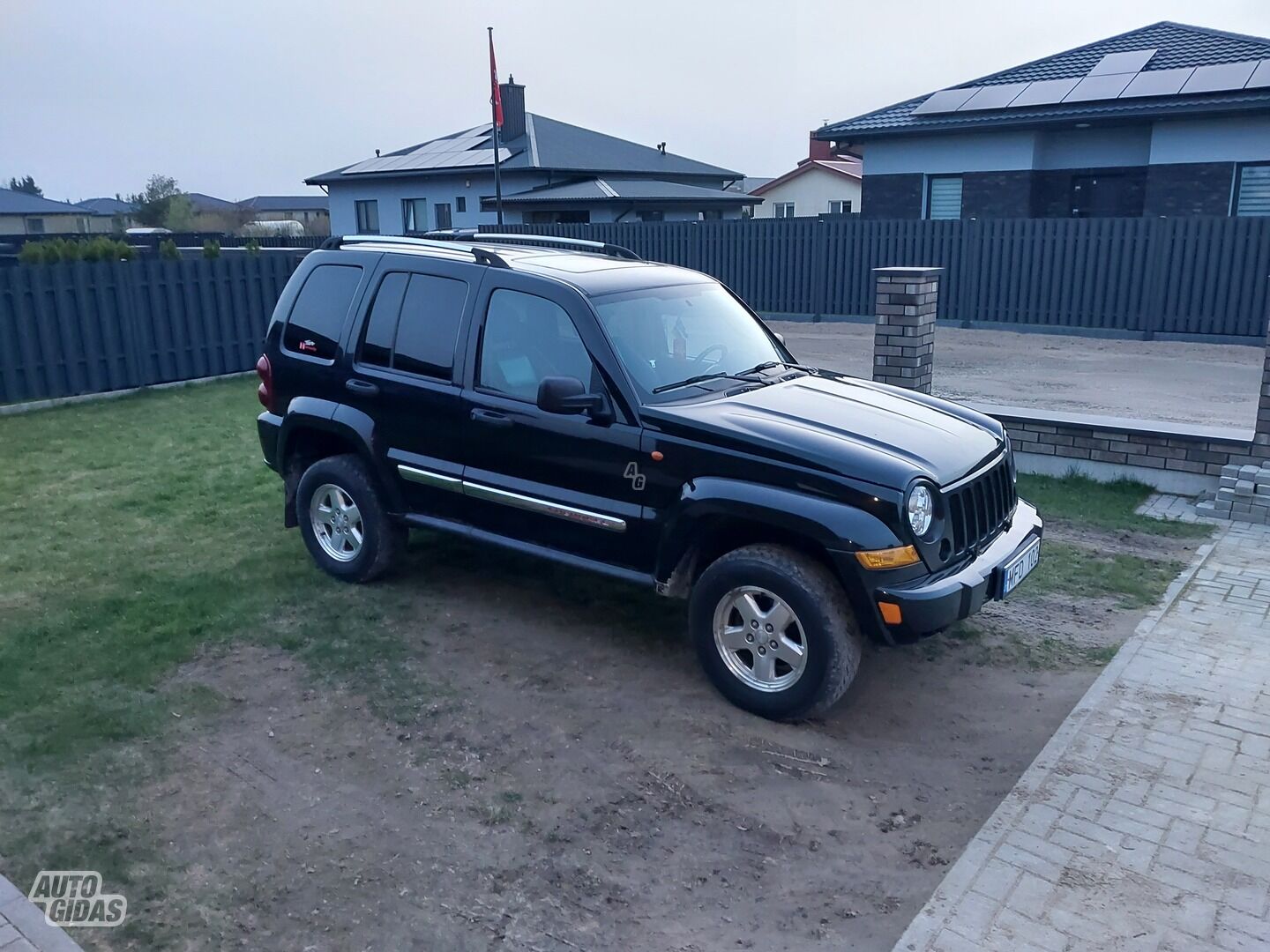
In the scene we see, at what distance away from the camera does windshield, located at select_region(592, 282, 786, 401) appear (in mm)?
5082

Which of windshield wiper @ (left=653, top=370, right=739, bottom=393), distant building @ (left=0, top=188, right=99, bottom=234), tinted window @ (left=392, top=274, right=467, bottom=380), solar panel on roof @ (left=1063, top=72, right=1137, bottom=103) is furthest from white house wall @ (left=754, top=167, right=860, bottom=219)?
windshield wiper @ (left=653, top=370, right=739, bottom=393)

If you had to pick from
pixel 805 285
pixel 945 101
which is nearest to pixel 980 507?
pixel 805 285

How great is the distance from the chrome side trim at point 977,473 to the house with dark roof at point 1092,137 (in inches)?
700

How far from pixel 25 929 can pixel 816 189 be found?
53.9m

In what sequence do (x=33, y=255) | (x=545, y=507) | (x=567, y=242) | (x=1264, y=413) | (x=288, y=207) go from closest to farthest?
1. (x=545, y=507)
2. (x=567, y=242)
3. (x=1264, y=413)
4. (x=33, y=255)
5. (x=288, y=207)

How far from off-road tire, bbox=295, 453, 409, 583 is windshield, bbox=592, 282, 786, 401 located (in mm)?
1910

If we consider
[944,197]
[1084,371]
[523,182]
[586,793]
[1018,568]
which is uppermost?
[523,182]

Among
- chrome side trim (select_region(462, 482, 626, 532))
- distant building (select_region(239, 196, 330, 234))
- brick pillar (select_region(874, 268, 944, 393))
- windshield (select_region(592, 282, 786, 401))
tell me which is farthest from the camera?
distant building (select_region(239, 196, 330, 234))

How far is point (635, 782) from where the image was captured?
416 cm

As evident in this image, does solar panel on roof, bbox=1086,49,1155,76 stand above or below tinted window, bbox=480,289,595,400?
above

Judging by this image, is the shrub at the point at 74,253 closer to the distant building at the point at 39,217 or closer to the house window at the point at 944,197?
the house window at the point at 944,197

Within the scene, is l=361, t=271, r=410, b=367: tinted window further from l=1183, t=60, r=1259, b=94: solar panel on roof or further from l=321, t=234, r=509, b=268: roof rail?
l=1183, t=60, r=1259, b=94: solar panel on roof

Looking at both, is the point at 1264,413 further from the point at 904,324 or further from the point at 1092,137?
the point at 1092,137

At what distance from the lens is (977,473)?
4.72m
